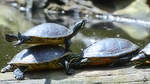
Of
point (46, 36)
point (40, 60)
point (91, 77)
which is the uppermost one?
point (46, 36)

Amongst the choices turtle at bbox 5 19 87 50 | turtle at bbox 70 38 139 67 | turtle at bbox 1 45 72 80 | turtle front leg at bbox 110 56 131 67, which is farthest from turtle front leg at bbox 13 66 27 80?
turtle front leg at bbox 110 56 131 67

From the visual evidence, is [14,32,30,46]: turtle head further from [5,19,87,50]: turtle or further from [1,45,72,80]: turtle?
[1,45,72,80]: turtle

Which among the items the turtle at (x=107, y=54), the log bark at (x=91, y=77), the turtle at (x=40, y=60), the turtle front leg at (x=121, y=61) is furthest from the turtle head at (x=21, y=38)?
the turtle front leg at (x=121, y=61)

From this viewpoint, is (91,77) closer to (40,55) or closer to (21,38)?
(40,55)

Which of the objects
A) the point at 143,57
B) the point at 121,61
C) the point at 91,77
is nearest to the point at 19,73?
the point at 91,77

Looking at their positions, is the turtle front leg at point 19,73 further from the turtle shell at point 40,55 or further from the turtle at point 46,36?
the turtle at point 46,36
